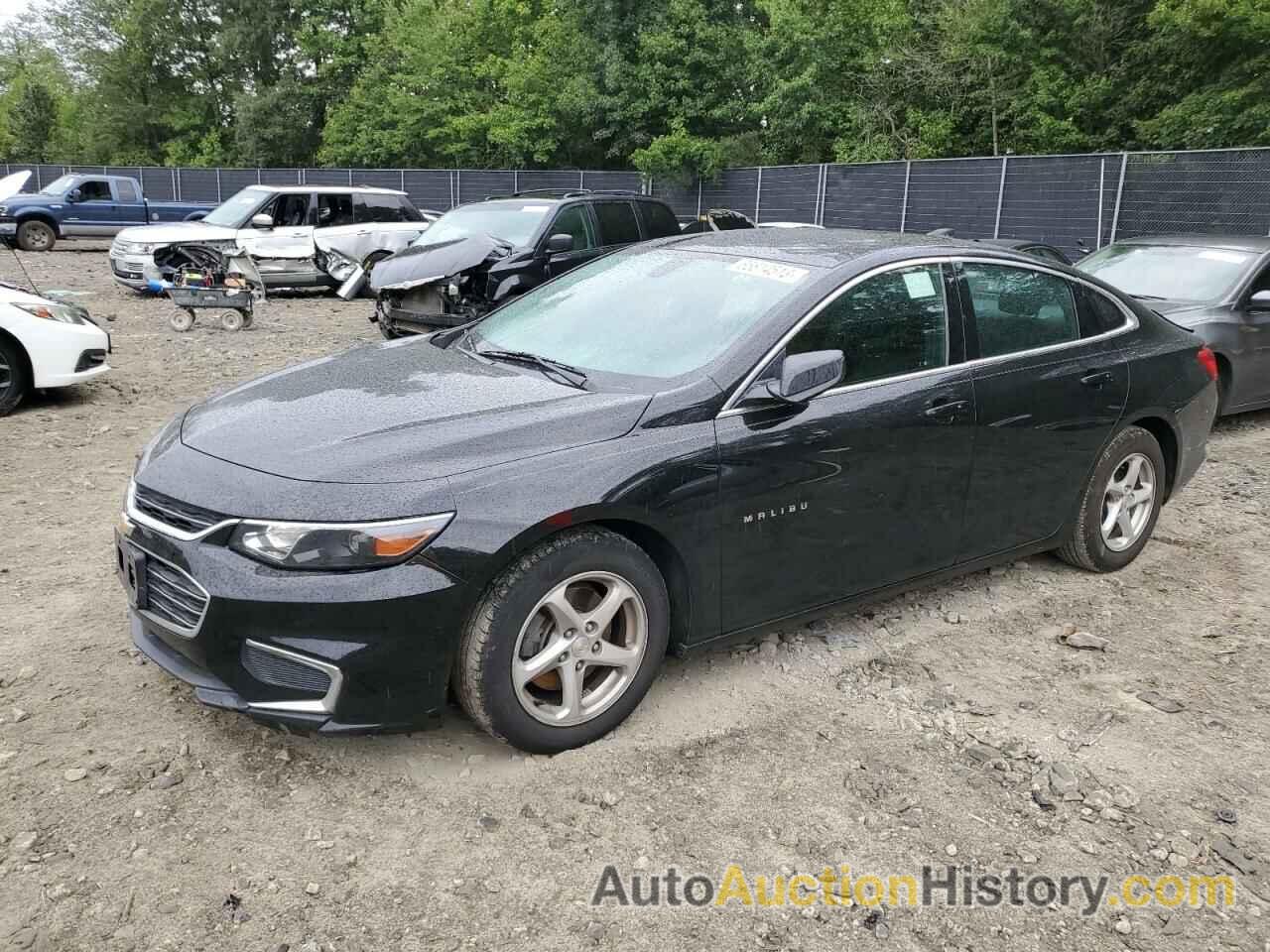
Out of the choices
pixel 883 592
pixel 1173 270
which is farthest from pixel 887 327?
pixel 1173 270

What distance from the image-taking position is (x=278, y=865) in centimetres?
272

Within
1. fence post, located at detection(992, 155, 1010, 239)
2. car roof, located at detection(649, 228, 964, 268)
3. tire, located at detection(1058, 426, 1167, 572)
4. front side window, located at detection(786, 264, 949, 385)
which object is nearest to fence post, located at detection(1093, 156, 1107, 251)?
fence post, located at detection(992, 155, 1010, 239)

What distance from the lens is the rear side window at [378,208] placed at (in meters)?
16.1

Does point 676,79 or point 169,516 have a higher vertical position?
point 676,79

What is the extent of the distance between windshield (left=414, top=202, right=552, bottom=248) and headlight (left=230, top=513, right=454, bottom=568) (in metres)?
8.15

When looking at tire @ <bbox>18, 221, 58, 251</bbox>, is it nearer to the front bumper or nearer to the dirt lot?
the dirt lot

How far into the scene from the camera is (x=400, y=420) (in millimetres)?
3227

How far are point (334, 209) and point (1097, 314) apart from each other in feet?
44.5

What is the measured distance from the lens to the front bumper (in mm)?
2789

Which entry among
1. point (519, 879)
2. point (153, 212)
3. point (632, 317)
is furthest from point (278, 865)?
point (153, 212)

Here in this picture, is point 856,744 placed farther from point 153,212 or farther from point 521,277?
point 153,212

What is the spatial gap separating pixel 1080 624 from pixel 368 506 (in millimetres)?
3207

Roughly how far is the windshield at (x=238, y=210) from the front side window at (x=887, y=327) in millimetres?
13537

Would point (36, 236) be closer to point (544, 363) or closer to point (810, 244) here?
point (544, 363)
